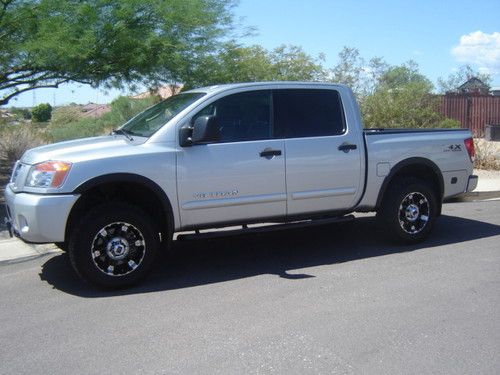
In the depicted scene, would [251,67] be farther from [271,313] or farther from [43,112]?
[43,112]

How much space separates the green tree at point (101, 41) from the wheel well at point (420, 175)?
6.12 metres

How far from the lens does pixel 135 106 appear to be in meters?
18.7

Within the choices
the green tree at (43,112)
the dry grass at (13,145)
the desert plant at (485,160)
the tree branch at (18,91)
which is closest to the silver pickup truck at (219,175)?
the tree branch at (18,91)

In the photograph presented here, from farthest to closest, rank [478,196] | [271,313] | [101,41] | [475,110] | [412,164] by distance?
[475,110]
[478,196]
[101,41]
[412,164]
[271,313]

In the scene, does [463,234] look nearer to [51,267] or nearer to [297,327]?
[297,327]

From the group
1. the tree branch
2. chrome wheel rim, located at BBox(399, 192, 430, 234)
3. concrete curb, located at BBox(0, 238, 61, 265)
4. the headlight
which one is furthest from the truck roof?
the tree branch

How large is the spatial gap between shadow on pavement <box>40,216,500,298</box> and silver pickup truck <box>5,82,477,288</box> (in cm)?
33

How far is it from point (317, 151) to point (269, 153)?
24.6 inches

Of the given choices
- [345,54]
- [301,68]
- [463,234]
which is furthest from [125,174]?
[345,54]

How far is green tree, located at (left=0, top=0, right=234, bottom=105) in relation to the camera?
413 inches

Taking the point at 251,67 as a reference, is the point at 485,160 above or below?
below

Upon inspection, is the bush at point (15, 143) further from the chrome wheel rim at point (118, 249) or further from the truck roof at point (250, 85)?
the chrome wheel rim at point (118, 249)

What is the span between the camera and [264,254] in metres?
7.17

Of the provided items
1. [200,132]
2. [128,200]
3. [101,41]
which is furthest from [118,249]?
[101,41]
